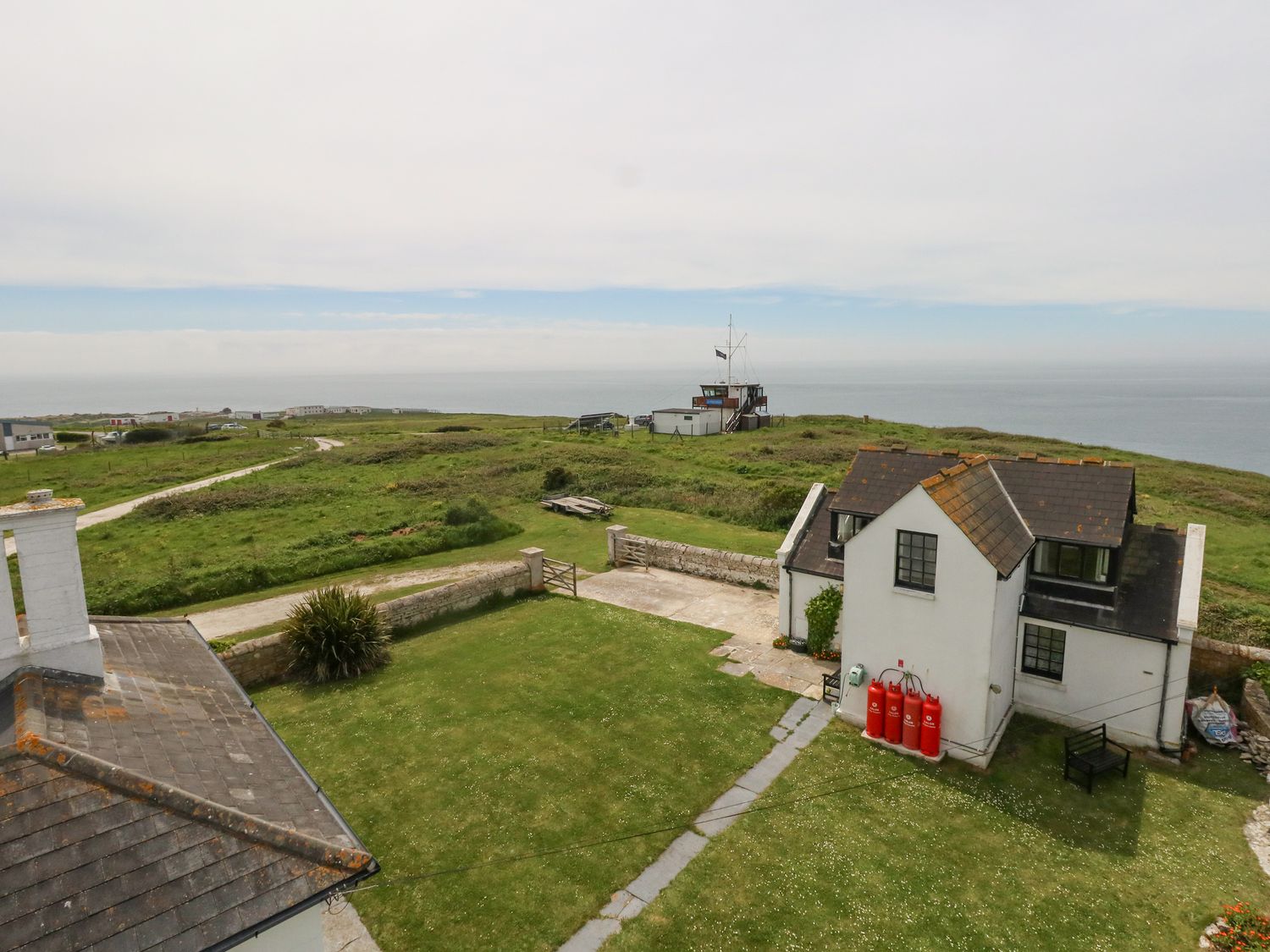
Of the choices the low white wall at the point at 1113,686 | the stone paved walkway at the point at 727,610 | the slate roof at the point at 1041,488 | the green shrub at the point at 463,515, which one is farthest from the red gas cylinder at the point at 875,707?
the green shrub at the point at 463,515

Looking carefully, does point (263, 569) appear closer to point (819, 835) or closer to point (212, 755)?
point (212, 755)

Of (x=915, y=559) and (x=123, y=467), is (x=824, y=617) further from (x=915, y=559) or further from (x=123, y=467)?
(x=123, y=467)

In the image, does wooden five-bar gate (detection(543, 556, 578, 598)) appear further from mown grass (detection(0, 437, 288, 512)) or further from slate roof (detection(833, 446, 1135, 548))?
mown grass (detection(0, 437, 288, 512))

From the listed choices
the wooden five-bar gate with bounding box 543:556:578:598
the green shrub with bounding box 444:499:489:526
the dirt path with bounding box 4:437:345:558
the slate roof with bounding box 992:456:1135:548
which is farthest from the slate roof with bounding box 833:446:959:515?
the dirt path with bounding box 4:437:345:558

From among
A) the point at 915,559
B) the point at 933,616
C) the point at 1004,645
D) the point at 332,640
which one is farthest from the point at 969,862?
the point at 332,640

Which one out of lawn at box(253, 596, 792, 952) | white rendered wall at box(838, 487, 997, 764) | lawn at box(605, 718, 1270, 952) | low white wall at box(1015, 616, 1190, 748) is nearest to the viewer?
lawn at box(605, 718, 1270, 952)

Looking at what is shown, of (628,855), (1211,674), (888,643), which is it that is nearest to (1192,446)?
(1211,674)
